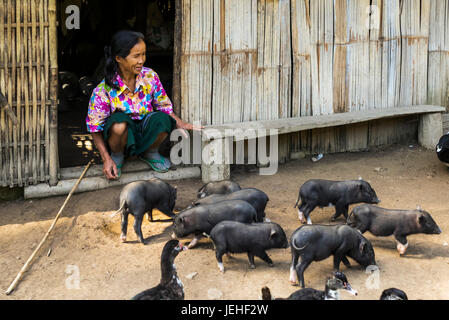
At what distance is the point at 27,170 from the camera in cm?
620

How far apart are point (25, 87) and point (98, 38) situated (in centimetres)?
647

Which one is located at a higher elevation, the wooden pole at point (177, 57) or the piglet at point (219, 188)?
the wooden pole at point (177, 57)

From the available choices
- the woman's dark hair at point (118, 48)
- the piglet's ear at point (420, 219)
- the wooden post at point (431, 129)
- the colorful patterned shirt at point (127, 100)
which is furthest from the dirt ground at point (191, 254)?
the woman's dark hair at point (118, 48)

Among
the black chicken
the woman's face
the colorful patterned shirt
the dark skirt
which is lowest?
the black chicken

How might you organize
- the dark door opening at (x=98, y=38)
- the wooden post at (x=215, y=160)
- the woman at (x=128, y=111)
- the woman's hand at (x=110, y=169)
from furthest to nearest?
the dark door opening at (x=98, y=38), the wooden post at (x=215, y=160), the woman's hand at (x=110, y=169), the woman at (x=128, y=111)

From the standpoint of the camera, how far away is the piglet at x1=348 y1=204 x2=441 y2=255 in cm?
508

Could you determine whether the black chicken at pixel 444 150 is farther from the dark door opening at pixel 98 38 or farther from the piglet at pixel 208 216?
the dark door opening at pixel 98 38

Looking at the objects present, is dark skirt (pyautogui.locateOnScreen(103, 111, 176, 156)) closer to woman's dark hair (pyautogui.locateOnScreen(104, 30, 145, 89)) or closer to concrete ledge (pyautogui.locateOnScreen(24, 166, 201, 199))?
concrete ledge (pyautogui.locateOnScreen(24, 166, 201, 199))

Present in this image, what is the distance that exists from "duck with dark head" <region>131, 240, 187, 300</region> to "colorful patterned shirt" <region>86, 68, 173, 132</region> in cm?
244

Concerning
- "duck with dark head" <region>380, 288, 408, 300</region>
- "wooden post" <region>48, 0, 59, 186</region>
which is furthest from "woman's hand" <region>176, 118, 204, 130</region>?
"duck with dark head" <region>380, 288, 408, 300</region>

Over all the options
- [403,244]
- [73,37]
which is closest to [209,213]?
[403,244]

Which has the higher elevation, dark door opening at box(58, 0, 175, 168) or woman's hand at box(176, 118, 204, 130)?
dark door opening at box(58, 0, 175, 168)

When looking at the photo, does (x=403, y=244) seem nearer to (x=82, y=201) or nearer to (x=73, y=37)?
(x=82, y=201)

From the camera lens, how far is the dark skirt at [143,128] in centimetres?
641
